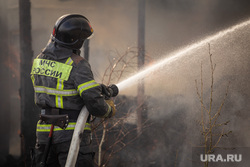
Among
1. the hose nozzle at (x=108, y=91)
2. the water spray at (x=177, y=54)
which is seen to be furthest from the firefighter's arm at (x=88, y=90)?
the water spray at (x=177, y=54)

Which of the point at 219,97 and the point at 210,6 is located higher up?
the point at 210,6

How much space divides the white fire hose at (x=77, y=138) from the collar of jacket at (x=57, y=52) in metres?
0.60

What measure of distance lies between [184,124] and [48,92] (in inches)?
132

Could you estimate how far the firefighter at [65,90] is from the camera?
117 inches

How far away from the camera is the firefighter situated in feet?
9.77

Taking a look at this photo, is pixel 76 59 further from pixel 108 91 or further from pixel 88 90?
pixel 108 91

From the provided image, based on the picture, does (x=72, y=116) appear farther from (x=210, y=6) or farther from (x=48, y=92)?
(x=210, y=6)

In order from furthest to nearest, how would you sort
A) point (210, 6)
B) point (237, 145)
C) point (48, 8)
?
point (48, 8)
point (210, 6)
point (237, 145)

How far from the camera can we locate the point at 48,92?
3053 millimetres

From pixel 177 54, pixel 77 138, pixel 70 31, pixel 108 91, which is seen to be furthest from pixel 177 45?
pixel 77 138

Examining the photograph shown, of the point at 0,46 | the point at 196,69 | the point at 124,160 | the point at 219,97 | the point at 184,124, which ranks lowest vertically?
the point at 124,160

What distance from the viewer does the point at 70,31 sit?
311cm

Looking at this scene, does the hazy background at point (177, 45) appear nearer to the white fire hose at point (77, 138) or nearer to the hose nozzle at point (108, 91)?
the hose nozzle at point (108, 91)

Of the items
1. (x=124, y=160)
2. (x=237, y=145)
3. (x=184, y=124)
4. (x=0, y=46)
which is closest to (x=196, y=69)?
(x=184, y=124)
